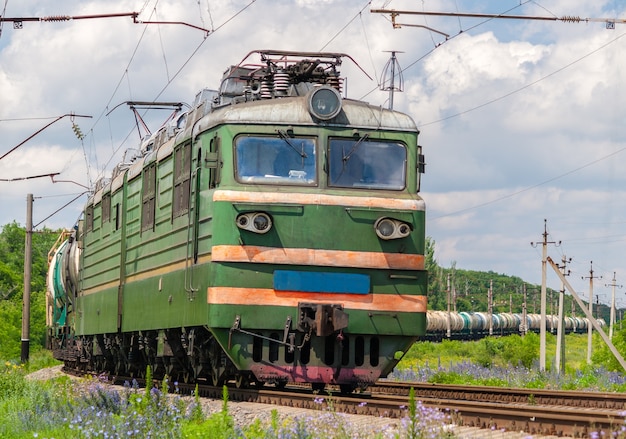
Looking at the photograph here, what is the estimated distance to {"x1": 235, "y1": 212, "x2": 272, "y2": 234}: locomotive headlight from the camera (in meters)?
14.1

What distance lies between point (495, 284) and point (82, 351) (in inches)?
5243

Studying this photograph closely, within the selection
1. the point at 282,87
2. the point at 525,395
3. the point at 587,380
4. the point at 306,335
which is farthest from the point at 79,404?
the point at 587,380

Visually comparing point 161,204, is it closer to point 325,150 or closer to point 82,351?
point 325,150

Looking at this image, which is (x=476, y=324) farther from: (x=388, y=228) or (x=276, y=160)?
(x=276, y=160)

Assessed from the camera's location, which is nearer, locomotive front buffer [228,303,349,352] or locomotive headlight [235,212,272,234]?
locomotive front buffer [228,303,349,352]

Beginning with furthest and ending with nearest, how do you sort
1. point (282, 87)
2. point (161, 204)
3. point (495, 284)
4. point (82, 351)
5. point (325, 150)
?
point (495, 284) < point (82, 351) < point (161, 204) < point (282, 87) < point (325, 150)

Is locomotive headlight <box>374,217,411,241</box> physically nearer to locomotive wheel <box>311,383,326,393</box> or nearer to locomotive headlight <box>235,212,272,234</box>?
locomotive headlight <box>235,212,272,234</box>

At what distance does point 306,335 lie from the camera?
14117 millimetres

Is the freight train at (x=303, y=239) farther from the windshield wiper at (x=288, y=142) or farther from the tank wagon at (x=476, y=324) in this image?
the tank wagon at (x=476, y=324)

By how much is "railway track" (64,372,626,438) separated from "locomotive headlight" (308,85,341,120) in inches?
137

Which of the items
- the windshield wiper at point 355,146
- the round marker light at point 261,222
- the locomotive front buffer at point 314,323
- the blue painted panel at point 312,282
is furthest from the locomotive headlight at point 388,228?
the round marker light at point 261,222

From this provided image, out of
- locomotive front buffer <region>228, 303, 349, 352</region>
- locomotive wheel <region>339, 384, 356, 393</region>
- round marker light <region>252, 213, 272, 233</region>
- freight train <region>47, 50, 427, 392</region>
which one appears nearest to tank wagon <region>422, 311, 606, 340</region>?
locomotive wheel <region>339, 384, 356, 393</region>

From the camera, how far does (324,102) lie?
14.7 meters

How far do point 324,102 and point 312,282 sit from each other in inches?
90.7
